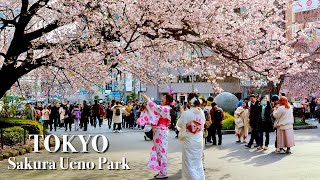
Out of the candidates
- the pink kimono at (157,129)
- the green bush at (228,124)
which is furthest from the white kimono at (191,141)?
the green bush at (228,124)

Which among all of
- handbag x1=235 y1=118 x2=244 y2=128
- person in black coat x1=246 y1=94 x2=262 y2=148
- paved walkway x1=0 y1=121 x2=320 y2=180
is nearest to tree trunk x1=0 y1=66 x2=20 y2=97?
paved walkway x1=0 y1=121 x2=320 y2=180

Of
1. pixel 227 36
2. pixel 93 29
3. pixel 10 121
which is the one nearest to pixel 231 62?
pixel 227 36

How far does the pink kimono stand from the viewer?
1052cm

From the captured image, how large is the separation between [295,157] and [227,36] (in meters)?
3.96

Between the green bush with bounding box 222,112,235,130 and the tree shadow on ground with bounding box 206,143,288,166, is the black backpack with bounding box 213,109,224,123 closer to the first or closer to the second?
the tree shadow on ground with bounding box 206,143,288,166

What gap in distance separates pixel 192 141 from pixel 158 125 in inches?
71.5

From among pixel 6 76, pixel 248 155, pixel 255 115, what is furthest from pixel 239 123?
pixel 6 76

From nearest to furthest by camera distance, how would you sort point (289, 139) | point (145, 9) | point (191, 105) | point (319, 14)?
point (191, 105) → point (145, 9) → point (289, 139) → point (319, 14)

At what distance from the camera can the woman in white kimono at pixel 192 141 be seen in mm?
9039

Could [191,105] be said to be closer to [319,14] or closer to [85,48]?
[85,48]

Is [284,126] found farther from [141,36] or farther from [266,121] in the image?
[141,36]

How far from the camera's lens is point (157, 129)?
1082cm

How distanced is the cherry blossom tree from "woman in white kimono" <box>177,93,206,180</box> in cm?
372

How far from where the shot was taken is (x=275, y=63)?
15.0m
